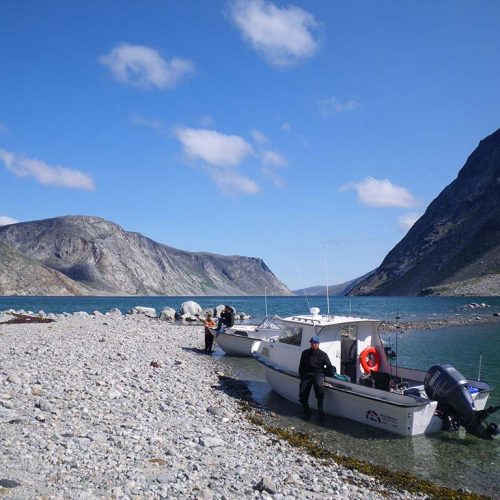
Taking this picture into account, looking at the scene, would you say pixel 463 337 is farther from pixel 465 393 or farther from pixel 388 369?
pixel 465 393

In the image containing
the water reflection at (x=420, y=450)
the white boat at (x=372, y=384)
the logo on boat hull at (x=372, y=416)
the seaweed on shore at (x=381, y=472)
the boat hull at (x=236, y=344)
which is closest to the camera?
the seaweed on shore at (x=381, y=472)

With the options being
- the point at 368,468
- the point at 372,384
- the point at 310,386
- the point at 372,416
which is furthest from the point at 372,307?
the point at 368,468

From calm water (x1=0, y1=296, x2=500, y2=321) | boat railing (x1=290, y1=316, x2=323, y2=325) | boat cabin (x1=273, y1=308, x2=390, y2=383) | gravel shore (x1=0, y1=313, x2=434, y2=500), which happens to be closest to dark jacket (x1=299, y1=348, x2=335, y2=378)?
boat cabin (x1=273, y1=308, x2=390, y2=383)

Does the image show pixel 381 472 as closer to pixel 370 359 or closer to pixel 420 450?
pixel 420 450

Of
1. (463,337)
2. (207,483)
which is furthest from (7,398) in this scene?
(463,337)

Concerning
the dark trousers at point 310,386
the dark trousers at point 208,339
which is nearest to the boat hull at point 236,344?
the dark trousers at point 208,339

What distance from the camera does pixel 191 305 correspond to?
207 feet

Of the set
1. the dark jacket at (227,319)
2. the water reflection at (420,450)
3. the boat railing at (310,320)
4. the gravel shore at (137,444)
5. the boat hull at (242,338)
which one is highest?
the boat railing at (310,320)

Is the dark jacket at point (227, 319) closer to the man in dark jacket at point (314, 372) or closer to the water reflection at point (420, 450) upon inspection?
the water reflection at point (420, 450)

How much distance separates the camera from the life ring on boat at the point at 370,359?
17.2 m

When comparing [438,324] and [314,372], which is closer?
[314,372]

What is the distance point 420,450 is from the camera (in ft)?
42.0

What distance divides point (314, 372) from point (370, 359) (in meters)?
2.42

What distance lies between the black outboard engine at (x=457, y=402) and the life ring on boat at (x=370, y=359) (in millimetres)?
2795
